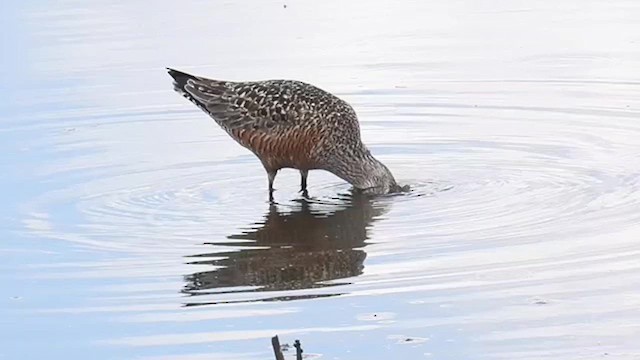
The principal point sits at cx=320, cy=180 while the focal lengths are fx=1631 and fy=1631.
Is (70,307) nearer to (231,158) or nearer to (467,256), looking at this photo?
(467,256)

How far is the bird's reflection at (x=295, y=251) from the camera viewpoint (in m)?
7.80

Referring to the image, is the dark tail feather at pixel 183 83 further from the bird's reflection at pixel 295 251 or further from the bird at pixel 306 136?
the bird's reflection at pixel 295 251

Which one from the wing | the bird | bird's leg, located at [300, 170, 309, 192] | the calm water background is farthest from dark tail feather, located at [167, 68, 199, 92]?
bird's leg, located at [300, 170, 309, 192]

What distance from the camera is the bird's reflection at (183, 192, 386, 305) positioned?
780cm

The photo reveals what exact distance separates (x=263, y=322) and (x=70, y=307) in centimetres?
101

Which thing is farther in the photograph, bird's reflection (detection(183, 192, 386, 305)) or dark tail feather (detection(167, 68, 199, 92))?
dark tail feather (detection(167, 68, 199, 92))

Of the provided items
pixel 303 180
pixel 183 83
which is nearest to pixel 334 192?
pixel 303 180

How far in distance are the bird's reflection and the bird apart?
19 centimetres

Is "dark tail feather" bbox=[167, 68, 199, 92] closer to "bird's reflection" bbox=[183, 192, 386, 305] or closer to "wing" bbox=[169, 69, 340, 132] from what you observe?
"wing" bbox=[169, 69, 340, 132]

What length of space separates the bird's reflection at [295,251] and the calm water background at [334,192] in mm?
24

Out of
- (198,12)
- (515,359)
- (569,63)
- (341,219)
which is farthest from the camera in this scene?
(198,12)

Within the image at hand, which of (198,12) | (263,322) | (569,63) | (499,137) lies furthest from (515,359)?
(198,12)

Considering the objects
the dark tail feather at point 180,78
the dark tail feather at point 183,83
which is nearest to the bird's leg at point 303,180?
the dark tail feather at point 183,83

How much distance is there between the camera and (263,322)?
6945 mm
